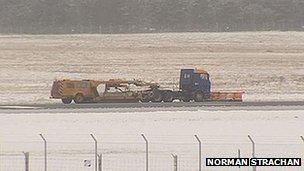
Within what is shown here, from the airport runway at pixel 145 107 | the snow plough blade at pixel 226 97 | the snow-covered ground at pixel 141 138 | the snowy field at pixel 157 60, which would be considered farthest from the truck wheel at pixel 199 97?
the snow-covered ground at pixel 141 138

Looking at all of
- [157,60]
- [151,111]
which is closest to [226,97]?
[151,111]

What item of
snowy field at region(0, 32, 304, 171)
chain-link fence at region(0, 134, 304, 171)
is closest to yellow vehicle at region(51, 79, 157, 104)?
snowy field at region(0, 32, 304, 171)

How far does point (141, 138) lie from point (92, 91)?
19319 millimetres

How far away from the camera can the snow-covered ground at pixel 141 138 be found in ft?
98.5

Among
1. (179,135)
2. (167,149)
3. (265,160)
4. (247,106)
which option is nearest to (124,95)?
(247,106)

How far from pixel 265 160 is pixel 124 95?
88.9 ft

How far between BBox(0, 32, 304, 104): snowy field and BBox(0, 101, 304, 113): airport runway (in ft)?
17.9

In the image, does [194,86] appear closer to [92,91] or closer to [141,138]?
[92,91]

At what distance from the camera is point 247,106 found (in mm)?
52406

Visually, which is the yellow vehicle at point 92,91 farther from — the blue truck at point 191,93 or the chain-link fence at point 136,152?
the chain-link fence at point 136,152

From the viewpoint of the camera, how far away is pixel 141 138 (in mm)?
37125

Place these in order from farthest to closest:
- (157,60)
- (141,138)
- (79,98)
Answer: (157,60), (79,98), (141,138)

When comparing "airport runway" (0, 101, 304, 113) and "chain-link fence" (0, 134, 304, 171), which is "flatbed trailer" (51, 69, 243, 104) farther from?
"chain-link fence" (0, 134, 304, 171)

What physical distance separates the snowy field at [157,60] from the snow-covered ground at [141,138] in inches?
527
